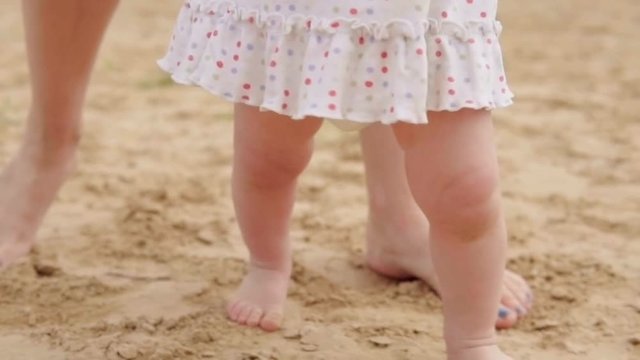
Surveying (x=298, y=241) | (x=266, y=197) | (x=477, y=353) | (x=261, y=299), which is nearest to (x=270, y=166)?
(x=266, y=197)

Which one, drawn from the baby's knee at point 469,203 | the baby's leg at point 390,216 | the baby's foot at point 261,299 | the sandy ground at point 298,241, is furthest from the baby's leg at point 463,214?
the baby's leg at point 390,216

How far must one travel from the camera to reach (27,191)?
6.79 feet

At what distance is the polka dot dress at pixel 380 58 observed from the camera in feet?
4.41

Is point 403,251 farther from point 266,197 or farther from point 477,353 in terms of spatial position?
point 477,353

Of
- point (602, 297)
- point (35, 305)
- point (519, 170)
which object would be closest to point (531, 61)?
point (519, 170)

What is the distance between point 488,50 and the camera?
139cm

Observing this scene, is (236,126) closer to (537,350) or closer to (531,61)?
(537,350)

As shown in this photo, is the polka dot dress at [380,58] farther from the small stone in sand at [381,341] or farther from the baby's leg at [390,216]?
the baby's leg at [390,216]

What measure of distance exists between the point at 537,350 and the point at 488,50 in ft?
1.66

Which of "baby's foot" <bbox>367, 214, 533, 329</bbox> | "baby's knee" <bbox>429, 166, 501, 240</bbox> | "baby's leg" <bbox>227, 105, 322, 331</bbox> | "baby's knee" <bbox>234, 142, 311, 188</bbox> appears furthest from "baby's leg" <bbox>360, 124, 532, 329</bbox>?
"baby's knee" <bbox>429, 166, 501, 240</bbox>

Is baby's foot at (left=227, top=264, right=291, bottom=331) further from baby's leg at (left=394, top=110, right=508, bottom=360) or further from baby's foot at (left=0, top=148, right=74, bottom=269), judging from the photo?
baby's foot at (left=0, top=148, right=74, bottom=269)

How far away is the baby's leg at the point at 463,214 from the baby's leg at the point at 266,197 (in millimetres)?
197

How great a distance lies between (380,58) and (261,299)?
55cm

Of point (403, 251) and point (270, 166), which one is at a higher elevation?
point (270, 166)
